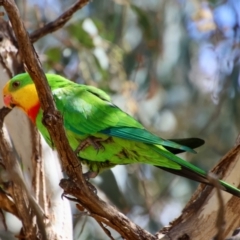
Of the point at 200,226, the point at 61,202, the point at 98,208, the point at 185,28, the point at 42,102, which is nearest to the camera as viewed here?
the point at 42,102

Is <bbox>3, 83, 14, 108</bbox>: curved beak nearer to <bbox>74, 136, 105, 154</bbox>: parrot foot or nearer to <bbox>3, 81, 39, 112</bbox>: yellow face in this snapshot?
<bbox>3, 81, 39, 112</bbox>: yellow face

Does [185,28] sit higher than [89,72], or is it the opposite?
[185,28]

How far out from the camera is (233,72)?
462 centimetres

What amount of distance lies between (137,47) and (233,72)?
907 millimetres

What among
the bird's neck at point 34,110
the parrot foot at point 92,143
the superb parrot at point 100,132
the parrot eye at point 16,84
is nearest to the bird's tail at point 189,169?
the superb parrot at point 100,132

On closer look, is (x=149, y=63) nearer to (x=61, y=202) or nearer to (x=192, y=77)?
(x=192, y=77)

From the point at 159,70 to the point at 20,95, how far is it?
7.95ft

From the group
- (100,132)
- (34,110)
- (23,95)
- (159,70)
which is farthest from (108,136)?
(159,70)

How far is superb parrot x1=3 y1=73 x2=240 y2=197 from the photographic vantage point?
2.45 meters

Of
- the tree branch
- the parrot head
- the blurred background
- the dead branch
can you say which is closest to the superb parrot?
the parrot head

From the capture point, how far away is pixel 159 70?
4980 mm

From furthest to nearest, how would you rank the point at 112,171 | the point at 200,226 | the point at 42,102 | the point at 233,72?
1. the point at 233,72
2. the point at 112,171
3. the point at 200,226
4. the point at 42,102

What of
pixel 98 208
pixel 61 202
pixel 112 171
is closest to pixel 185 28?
pixel 112 171

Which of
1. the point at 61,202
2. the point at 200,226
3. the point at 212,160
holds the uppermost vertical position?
the point at 212,160
